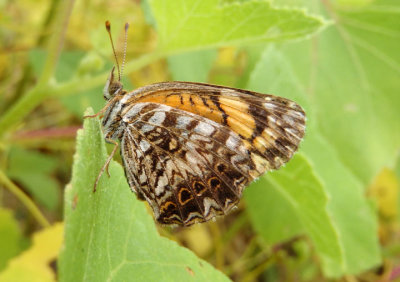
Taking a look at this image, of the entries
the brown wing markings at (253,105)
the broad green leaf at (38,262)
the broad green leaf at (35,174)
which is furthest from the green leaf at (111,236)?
the broad green leaf at (35,174)

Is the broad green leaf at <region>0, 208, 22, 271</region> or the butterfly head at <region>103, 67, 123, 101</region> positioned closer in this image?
the butterfly head at <region>103, 67, 123, 101</region>

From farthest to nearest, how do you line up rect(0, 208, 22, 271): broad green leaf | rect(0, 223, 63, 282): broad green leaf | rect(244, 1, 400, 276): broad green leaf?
rect(244, 1, 400, 276): broad green leaf, rect(0, 208, 22, 271): broad green leaf, rect(0, 223, 63, 282): broad green leaf

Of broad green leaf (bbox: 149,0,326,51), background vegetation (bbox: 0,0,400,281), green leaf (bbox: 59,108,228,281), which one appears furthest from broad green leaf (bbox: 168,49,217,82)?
green leaf (bbox: 59,108,228,281)

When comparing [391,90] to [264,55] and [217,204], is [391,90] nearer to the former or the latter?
[264,55]

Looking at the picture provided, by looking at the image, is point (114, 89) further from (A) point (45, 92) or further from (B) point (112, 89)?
(A) point (45, 92)

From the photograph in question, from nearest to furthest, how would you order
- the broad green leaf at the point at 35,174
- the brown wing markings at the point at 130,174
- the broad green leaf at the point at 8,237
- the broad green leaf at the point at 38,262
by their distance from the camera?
the brown wing markings at the point at 130,174
the broad green leaf at the point at 38,262
the broad green leaf at the point at 8,237
the broad green leaf at the point at 35,174

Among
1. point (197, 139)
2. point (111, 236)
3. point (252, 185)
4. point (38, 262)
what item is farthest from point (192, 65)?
point (111, 236)

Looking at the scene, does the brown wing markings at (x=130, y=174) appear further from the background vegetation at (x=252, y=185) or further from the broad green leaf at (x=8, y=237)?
the broad green leaf at (x=8, y=237)

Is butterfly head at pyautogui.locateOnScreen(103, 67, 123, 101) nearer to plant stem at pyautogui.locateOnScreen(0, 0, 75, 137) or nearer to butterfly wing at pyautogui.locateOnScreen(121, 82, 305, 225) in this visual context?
butterfly wing at pyautogui.locateOnScreen(121, 82, 305, 225)
